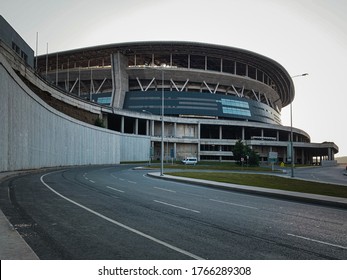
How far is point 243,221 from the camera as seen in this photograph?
32.1 feet

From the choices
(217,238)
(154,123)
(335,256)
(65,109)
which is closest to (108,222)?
(217,238)


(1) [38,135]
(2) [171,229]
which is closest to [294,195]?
(2) [171,229]

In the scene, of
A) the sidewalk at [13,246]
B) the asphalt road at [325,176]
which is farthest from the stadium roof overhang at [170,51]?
the sidewalk at [13,246]

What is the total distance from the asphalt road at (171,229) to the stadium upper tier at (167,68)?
270 feet

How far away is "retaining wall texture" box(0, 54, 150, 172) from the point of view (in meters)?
26.5

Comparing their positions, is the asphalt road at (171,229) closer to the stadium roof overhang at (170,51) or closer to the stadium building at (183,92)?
the stadium building at (183,92)

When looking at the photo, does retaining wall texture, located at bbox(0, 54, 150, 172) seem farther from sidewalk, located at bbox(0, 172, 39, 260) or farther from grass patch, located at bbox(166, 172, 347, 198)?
sidewalk, located at bbox(0, 172, 39, 260)

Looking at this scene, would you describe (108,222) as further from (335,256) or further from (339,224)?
(339,224)

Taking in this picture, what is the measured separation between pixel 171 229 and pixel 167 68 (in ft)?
295

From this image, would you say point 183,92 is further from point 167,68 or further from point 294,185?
point 294,185

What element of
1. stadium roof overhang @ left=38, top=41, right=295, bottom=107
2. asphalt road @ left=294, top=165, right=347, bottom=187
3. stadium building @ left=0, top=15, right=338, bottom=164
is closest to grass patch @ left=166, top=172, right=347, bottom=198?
asphalt road @ left=294, top=165, right=347, bottom=187

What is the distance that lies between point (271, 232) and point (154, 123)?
270 ft

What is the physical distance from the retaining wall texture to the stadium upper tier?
39.1m

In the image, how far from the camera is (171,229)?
821 centimetres
